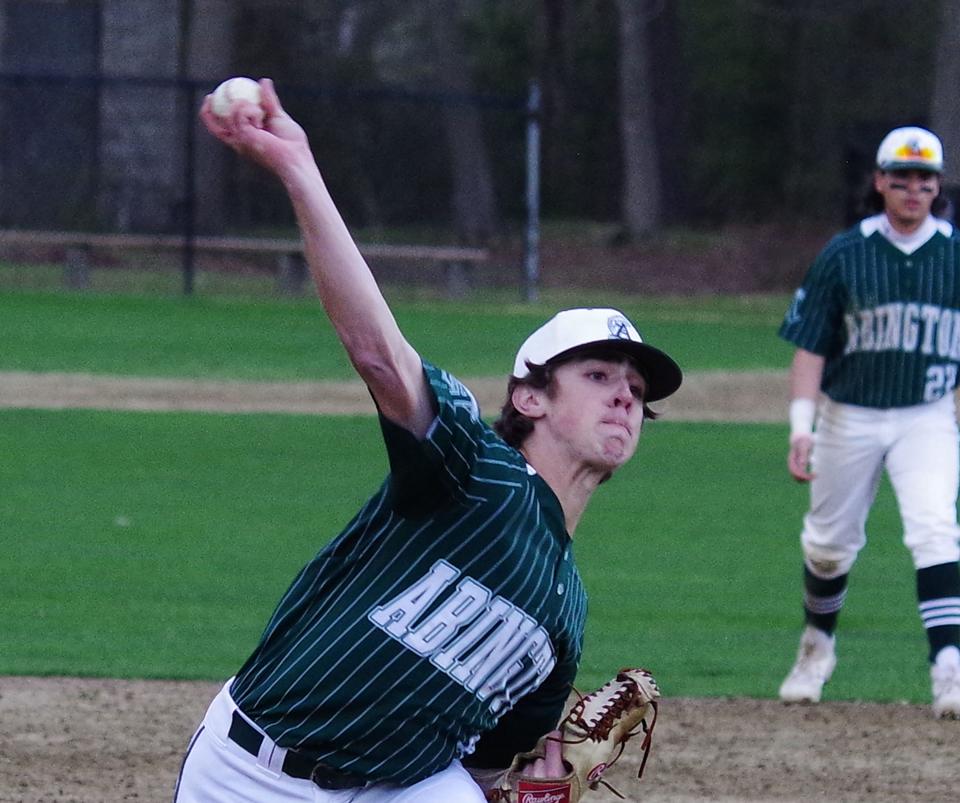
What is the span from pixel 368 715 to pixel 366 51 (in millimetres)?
41968

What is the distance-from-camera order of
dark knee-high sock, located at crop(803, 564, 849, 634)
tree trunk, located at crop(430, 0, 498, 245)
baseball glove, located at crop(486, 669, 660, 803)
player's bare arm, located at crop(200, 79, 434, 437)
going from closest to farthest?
1. player's bare arm, located at crop(200, 79, 434, 437)
2. baseball glove, located at crop(486, 669, 660, 803)
3. dark knee-high sock, located at crop(803, 564, 849, 634)
4. tree trunk, located at crop(430, 0, 498, 245)

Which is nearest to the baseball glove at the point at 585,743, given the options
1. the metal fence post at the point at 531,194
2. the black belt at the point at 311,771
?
the black belt at the point at 311,771

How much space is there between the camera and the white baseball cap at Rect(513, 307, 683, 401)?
336cm

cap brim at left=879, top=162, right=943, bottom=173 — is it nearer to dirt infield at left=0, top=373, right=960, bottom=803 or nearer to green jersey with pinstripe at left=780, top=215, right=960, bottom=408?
green jersey with pinstripe at left=780, top=215, right=960, bottom=408

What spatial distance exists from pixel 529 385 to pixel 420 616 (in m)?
0.49

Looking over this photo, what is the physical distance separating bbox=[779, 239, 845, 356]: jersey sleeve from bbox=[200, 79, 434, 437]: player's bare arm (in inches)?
154

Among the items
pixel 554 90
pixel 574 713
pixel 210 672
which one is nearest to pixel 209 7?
pixel 554 90

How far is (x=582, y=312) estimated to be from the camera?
11.3 ft

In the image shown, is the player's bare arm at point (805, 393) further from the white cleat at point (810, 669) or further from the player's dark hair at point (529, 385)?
the player's dark hair at point (529, 385)

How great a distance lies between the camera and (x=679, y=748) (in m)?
6.27

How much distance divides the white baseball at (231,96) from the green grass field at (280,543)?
4.47 meters

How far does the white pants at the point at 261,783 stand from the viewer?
3.30 m

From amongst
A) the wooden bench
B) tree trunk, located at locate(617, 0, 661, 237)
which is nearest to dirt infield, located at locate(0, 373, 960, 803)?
the wooden bench

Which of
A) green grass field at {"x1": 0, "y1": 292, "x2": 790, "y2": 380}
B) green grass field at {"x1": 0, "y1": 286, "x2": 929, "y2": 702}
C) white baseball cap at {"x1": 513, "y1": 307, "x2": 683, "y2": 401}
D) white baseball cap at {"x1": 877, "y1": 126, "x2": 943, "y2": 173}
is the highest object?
white baseball cap at {"x1": 877, "y1": 126, "x2": 943, "y2": 173}
